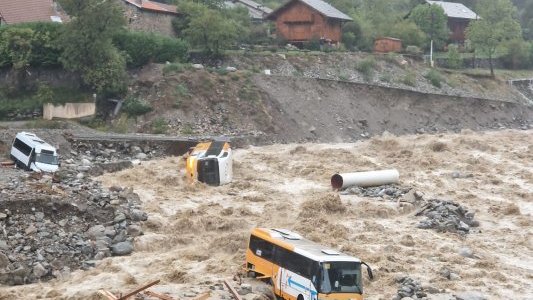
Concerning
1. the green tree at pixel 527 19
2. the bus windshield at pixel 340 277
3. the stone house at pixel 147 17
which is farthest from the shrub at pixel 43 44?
the green tree at pixel 527 19

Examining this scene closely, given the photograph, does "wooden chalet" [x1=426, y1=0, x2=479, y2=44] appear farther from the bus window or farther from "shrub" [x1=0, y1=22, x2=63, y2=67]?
the bus window

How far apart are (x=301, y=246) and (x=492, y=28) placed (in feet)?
207

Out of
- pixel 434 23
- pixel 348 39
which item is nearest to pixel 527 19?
pixel 434 23

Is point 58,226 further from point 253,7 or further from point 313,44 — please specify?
point 253,7

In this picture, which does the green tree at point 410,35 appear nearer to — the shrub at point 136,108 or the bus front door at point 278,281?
the shrub at point 136,108

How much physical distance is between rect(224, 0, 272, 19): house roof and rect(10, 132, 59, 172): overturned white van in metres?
43.5

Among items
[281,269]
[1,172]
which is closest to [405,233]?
[281,269]

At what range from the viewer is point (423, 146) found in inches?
2062

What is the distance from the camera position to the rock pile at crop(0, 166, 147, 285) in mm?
26344

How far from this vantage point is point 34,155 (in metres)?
38.4

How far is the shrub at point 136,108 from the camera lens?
52.4 metres

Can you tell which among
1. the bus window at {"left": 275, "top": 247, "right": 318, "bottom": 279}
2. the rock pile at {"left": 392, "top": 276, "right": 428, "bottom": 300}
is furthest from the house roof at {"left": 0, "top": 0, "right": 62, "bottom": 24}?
the rock pile at {"left": 392, "top": 276, "right": 428, "bottom": 300}

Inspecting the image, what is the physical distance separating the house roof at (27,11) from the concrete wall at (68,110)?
1133 centimetres

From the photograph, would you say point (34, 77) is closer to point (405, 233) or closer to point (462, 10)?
point (405, 233)
